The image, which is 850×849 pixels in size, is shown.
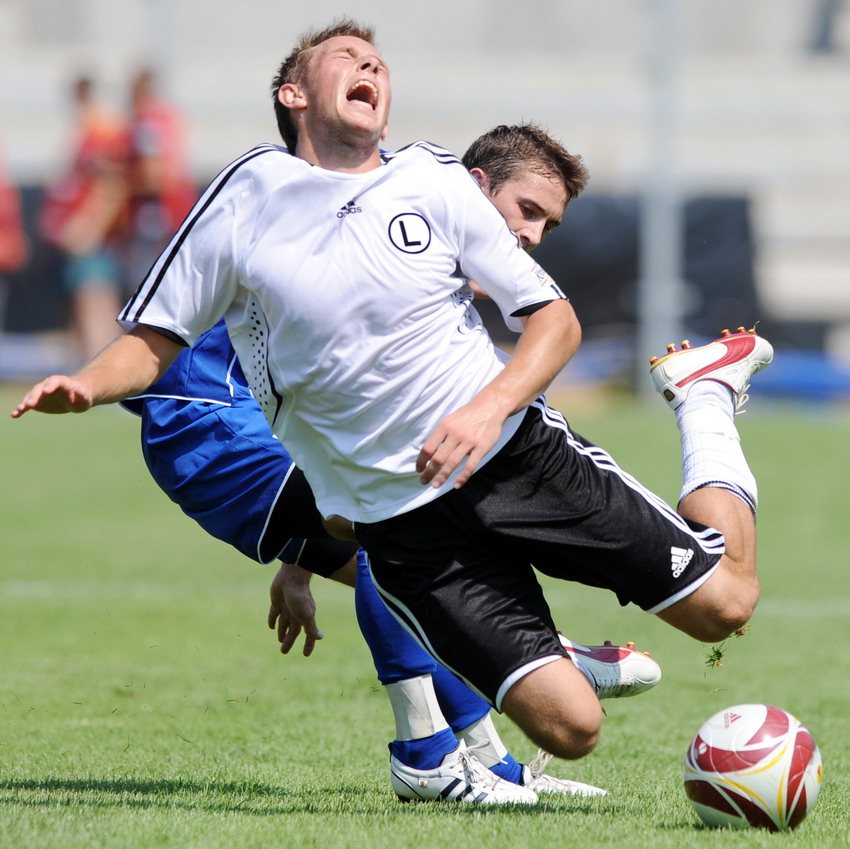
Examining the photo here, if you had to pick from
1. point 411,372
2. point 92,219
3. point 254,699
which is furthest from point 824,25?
point 411,372

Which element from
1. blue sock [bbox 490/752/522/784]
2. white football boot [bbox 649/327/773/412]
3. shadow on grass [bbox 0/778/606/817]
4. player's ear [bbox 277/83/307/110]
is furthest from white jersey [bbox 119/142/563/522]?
blue sock [bbox 490/752/522/784]

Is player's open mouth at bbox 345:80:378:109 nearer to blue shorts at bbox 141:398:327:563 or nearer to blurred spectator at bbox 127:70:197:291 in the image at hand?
blue shorts at bbox 141:398:327:563

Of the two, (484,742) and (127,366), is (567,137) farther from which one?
(127,366)

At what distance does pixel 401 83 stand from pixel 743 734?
22.5m

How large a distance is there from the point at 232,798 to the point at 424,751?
1.82 feet

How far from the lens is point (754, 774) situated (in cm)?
363

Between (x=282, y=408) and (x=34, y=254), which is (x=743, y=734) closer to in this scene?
(x=282, y=408)

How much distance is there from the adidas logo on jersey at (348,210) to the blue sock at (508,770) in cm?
172

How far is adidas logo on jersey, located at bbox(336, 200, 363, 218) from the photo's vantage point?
148 inches

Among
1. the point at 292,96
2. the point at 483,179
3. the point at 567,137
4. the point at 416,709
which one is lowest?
the point at 567,137

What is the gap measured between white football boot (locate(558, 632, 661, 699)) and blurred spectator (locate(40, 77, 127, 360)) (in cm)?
1194

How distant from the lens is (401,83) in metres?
25.2

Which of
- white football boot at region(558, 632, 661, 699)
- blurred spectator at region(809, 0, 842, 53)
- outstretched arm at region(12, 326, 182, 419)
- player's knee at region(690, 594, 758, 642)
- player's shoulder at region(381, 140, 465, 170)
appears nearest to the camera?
outstretched arm at region(12, 326, 182, 419)

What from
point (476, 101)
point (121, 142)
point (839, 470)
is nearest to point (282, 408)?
point (839, 470)
